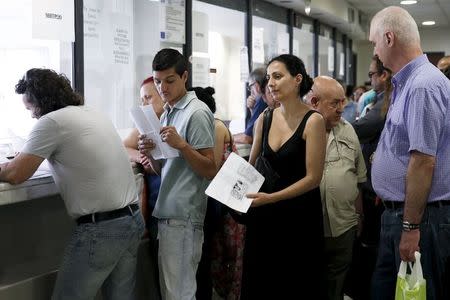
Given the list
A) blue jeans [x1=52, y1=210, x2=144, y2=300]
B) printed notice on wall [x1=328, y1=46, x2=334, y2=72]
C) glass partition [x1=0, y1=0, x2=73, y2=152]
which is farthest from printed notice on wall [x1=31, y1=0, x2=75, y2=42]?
printed notice on wall [x1=328, y1=46, x2=334, y2=72]

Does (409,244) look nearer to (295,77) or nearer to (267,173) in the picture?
(267,173)

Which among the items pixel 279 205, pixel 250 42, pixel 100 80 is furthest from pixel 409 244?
pixel 250 42

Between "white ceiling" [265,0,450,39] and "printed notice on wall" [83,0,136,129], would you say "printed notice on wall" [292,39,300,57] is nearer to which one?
"white ceiling" [265,0,450,39]

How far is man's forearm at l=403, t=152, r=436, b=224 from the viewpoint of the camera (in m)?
1.91

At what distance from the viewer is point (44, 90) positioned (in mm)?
2049

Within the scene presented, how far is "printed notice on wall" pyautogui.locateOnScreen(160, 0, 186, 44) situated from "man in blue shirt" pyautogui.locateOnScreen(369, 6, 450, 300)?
1.90 metres

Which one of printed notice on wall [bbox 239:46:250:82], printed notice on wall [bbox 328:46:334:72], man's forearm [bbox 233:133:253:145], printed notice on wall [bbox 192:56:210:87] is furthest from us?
printed notice on wall [bbox 328:46:334:72]

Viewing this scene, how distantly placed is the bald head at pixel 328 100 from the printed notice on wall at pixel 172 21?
130 cm

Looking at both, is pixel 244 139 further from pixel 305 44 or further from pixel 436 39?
pixel 436 39

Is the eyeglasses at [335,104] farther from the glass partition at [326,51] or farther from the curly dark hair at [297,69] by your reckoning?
the glass partition at [326,51]

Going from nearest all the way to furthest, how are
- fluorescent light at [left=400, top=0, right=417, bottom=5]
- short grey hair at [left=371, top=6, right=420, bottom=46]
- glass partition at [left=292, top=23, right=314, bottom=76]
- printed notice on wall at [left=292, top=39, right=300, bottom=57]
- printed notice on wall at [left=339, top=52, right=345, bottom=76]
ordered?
short grey hair at [left=371, top=6, right=420, bottom=46] < printed notice on wall at [left=292, top=39, right=300, bottom=57] < glass partition at [left=292, top=23, right=314, bottom=76] < fluorescent light at [left=400, top=0, right=417, bottom=5] < printed notice on wall at [left=339, top=52, right=345, bottom=76]

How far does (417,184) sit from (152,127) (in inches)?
41.9

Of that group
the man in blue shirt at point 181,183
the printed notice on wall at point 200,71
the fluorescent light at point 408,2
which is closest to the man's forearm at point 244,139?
the printed notice on wall at point 200,71

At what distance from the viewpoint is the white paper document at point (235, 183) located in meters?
2.23
